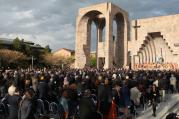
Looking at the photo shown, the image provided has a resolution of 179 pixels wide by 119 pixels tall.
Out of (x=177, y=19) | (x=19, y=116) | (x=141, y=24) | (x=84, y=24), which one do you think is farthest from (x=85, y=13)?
(x=19, y=116)

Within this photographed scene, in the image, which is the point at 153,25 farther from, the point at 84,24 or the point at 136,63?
the point at 84,24

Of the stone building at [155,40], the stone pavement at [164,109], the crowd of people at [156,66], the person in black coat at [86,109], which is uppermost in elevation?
the stone building at [155,40]

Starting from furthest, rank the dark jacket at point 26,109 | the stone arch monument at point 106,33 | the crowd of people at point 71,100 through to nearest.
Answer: the stone arch monument at point 106,33 < the crowd of people at point 71,100 < the dark jacket at point 26,109

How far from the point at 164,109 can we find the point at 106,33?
3300 cm

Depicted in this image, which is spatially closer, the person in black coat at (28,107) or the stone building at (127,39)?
the person in black coat at (28,107)

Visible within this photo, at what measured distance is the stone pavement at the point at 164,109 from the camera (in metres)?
14.4

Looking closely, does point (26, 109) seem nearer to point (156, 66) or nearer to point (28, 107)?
point (28, 107)

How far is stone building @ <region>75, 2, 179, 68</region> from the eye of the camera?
153 ft

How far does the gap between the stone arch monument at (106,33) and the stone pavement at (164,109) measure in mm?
29002

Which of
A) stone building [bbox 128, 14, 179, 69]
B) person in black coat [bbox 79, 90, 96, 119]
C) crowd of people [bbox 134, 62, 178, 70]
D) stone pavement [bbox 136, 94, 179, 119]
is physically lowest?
stone pavement [bbox 136, 94, 179, 119]

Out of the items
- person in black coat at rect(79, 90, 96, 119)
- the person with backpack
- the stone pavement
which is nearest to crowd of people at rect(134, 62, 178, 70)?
the stone pavement

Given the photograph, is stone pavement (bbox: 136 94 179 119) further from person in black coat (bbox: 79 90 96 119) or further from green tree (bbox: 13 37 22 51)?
green tree (bbox: 13 37 22 51)

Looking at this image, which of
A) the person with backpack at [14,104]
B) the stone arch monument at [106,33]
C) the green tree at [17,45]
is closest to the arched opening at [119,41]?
the stone arch monument at [106,33]

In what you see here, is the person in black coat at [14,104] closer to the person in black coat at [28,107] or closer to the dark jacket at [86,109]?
the person in black coat at [28,107]
